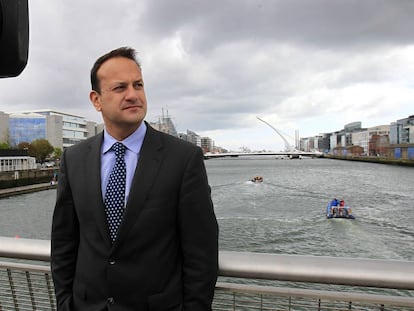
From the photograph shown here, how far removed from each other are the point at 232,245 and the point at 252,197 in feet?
41.7

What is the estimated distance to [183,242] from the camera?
120 cm

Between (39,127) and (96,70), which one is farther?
(39,127)

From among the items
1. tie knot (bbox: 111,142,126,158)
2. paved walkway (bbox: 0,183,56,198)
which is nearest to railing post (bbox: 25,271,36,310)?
tie knot (bbox: 111,142,126,158)

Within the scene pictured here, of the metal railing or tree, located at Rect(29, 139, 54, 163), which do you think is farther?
tree, located at Rect(29, 139, 54, 163)

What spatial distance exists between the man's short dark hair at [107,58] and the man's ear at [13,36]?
36cm

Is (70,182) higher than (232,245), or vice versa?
(70,182)

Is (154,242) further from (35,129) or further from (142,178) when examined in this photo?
(35,129)

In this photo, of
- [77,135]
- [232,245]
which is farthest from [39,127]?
[232,245]

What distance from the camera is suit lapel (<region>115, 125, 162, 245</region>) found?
3.80ft

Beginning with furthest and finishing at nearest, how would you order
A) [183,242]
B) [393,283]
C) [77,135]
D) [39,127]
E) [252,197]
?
[77,135]
[39,127]
[252,197]
[183,242]
[393,283]

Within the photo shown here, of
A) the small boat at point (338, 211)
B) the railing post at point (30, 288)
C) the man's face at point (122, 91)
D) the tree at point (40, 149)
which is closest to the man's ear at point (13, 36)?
the man's face at point (122, 91)

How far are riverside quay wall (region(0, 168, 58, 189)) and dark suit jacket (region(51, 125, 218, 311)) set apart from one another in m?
33.9

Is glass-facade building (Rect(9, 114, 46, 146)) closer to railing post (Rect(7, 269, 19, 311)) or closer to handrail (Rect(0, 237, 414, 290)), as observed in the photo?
railing post (Rect(7, 269, 19, 311))

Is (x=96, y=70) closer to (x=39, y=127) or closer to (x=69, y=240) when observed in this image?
(x=69, y=240)
